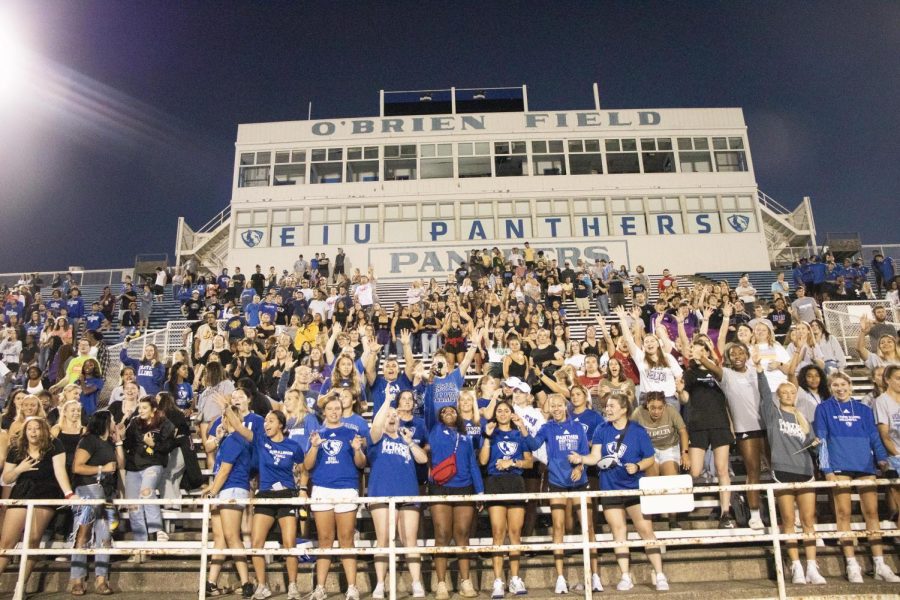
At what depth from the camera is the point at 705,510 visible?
6.95 m

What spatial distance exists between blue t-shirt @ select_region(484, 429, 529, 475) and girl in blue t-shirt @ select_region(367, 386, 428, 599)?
664 millimetres

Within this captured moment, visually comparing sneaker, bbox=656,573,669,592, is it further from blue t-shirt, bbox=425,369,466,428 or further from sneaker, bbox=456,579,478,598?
blue t-shirt, bbox=425,369,466,428

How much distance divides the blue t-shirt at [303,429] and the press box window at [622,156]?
2019 centimetres

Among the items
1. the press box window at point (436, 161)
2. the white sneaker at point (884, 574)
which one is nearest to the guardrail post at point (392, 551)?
the white sneaker at point (884, 574)

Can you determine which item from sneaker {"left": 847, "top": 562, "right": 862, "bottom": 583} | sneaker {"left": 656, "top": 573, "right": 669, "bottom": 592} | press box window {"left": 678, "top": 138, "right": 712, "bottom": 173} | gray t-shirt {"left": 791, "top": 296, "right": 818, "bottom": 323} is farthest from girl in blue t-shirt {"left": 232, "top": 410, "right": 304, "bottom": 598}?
press box window {"left": 678, "top": 138, "right": 712, "bottom": 173}

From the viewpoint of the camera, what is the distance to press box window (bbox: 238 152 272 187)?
81.2ft

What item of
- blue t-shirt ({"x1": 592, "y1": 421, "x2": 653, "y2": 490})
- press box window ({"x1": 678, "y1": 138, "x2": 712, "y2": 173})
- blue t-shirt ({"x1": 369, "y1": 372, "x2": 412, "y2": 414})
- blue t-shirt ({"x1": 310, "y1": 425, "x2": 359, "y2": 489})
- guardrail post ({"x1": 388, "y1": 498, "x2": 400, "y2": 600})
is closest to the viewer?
guardrail post ({"x1": 388, "y1": 498, "x2": 400, "y2": 600})

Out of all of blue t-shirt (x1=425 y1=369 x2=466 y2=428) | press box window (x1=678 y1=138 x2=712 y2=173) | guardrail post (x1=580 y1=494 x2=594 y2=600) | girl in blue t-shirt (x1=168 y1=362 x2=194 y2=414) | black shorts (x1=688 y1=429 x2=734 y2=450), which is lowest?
guardrail post (x1=580 y1=494 x2=594 y2=600)

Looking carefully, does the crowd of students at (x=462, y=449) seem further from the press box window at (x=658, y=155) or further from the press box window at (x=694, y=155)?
the press box window at (x=694, y=155)

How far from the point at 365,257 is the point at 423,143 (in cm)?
526

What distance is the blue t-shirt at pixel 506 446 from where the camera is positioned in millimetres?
6223

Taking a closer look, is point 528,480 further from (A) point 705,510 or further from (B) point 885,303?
(B) point 885,303

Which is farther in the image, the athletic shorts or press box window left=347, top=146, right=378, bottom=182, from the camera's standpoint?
press box window left=347, top=146, right=378, bottom=182

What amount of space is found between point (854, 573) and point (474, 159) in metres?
A: 20.9
